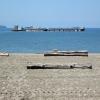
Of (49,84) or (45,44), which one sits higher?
(45,44)

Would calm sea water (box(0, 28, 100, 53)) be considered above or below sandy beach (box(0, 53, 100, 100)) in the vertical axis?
above

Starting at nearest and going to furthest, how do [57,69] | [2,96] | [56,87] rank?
[2,96], [56,87], [57,69]

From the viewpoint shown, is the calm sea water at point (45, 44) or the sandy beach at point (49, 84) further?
the calm sea water at point (45, 44)

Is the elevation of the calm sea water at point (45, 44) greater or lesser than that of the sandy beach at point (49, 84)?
greater

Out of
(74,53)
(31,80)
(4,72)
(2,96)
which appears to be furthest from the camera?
(74,53)

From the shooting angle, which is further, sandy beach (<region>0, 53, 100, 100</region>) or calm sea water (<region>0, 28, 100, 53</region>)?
calm sea water (<region>0, 28, 100, 53</region>)

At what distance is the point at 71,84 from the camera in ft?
46.5

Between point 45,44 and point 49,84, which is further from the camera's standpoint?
point 45,44

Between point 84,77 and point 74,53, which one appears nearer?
point 84,77

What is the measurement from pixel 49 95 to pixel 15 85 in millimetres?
2320

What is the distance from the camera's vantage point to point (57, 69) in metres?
19.2

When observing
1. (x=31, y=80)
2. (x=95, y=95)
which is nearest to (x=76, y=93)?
(x=95, y=95)

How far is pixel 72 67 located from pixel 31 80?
15.1 feet

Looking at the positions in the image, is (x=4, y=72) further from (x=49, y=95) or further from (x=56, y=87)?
(x=49, y=95)
